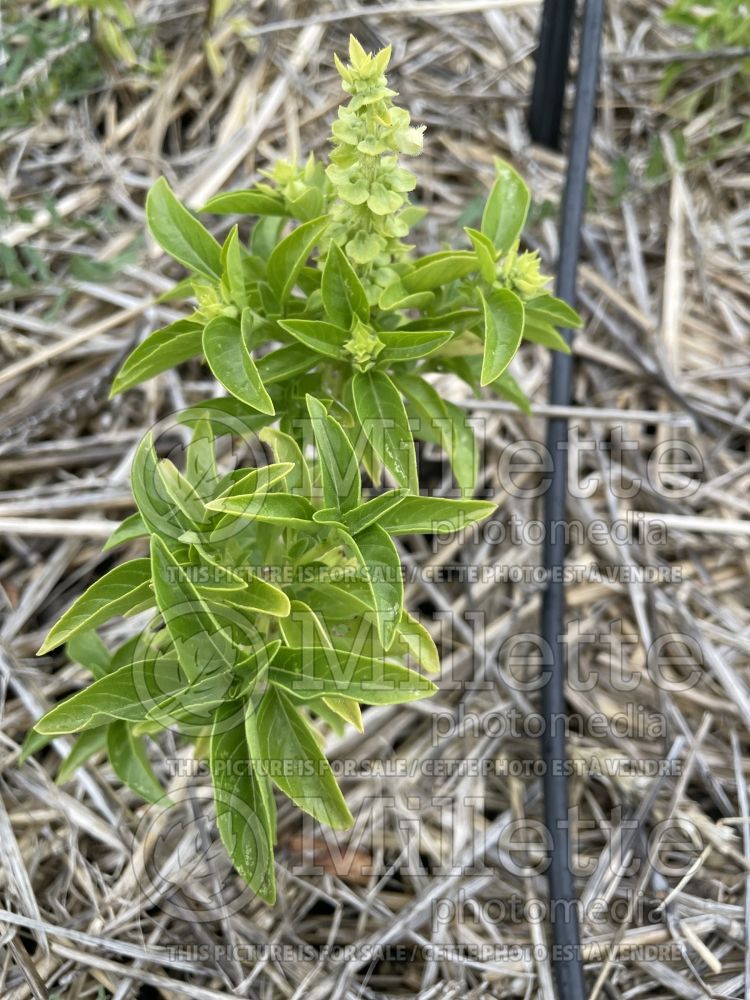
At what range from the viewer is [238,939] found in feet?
4.11

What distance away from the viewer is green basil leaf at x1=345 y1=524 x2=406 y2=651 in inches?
34.0

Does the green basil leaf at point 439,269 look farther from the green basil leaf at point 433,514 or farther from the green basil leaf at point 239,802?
the green basil leaf at point 239,802

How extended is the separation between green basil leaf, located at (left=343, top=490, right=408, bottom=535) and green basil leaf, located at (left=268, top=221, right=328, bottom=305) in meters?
0.28

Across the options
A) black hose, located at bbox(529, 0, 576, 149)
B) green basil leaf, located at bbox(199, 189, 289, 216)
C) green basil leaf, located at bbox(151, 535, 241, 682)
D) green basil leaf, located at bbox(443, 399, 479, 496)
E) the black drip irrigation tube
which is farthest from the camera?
black hose, located at bbox(529, 0, 576, 149)

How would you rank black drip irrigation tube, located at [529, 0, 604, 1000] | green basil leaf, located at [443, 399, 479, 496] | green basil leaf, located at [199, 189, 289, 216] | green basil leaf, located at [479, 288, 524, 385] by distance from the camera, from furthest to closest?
1. black drip irrigation tube, located at [529, 0, 604, 1000]
2. green basil leaf, located at [443, 399, 479, 496]
3. green basil leaf, located at [199, 189, 289, 216]
4. green basil leaf, located at [479, 288, 524, 385]

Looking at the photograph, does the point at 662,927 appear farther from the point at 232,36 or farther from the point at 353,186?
the point at 232,36

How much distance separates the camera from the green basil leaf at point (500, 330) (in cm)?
94

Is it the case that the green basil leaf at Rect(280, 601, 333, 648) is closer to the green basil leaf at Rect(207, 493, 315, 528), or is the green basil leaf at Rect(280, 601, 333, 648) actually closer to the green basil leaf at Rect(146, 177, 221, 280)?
the green basil leaf at Rect(207, 493, 315, 528)

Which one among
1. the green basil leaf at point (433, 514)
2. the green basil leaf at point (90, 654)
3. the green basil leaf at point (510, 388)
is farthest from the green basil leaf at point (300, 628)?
the green basil leaf at point (510, 388)

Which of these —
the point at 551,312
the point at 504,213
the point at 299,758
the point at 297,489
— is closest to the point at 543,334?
the point at 551,312

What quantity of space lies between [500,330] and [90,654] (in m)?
0.66

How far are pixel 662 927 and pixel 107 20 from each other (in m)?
1.96

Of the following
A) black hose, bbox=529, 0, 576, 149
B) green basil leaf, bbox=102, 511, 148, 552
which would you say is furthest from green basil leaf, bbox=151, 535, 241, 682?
black hose, bbox=529, 0, 576, 149

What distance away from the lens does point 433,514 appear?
3.05ft
